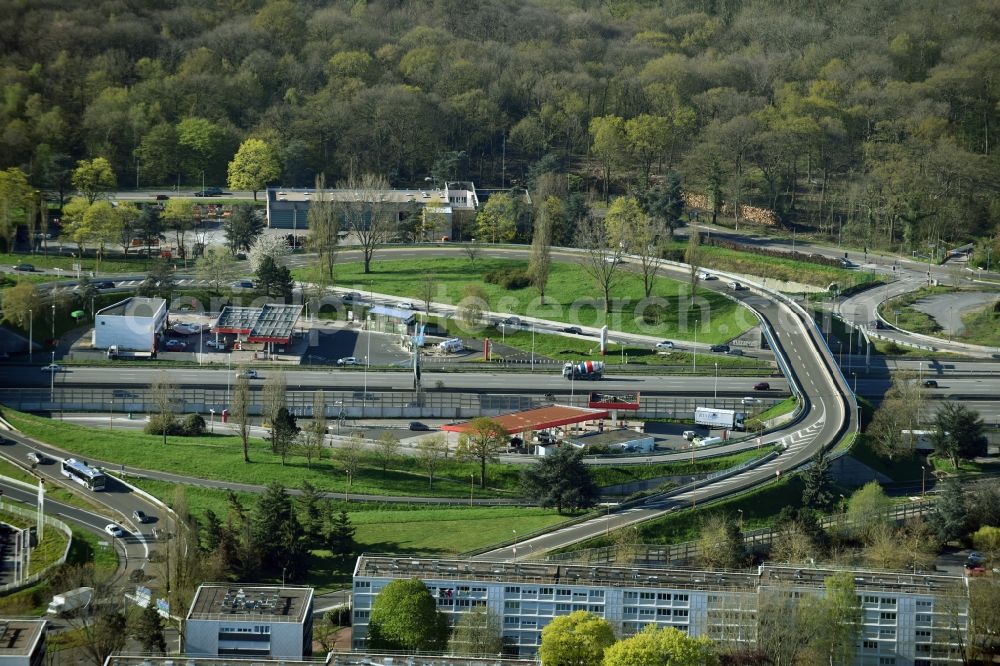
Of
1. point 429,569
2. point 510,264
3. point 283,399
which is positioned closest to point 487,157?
point 510,264

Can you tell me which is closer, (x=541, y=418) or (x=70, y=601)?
(x=70, y=601)

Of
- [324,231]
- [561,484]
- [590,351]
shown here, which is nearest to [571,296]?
[590,351]

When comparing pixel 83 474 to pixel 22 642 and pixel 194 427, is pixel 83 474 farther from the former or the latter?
pixel 22 642

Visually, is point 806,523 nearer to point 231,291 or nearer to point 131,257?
point 231,291

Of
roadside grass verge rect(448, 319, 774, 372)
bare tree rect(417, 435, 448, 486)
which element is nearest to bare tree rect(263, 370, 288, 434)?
bare tree rect(417, 435, 448, 486)

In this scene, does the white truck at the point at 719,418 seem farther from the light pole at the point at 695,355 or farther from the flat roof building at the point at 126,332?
the flat roof building at the point at 126,332

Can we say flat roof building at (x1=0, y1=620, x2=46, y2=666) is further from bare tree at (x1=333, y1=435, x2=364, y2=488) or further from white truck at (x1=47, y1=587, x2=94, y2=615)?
bare tree at (x1=333, y1=435, x2=364, y2=488)
